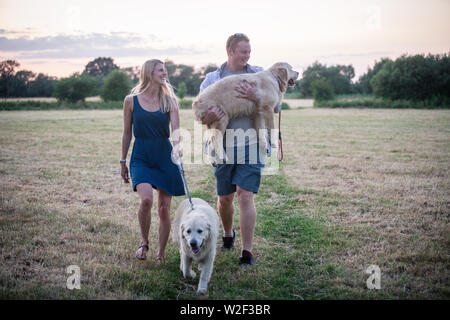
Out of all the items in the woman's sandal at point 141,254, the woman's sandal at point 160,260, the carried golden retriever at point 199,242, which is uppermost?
the carried golden retriever at point 199,242

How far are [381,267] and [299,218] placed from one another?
1.99 meters

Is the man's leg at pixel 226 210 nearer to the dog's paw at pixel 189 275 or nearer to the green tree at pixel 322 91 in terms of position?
the dog's paw at pixel 189 275

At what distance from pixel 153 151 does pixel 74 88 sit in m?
63.1

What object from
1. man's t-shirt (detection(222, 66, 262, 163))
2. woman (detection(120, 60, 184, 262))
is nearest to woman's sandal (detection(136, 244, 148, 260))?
woman (detection(120, 60, 184, 262))

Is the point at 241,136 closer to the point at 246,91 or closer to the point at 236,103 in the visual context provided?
the point at 236,103

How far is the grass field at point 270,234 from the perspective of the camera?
3.62 m

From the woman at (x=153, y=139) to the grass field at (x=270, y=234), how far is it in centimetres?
69

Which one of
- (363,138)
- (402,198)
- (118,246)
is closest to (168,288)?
(118,246)

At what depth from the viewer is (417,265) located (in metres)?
4.06

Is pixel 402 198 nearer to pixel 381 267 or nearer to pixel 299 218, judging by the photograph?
pixel 299 218

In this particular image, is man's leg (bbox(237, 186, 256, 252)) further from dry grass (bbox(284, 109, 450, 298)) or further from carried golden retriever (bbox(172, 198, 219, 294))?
dry grass (bbox(284, 109, 450, 298))

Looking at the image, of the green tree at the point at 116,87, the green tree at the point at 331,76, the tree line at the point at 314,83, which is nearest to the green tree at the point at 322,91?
the tree line at the point at 314,83

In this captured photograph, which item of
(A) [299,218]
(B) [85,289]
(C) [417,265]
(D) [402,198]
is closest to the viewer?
(B) [85,289]

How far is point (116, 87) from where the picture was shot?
6381cm
